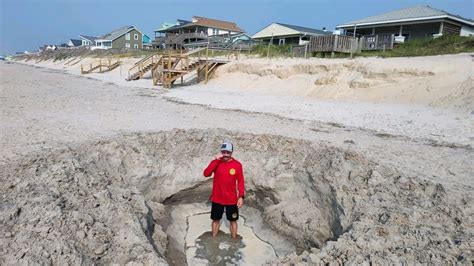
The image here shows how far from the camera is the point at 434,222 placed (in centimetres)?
459

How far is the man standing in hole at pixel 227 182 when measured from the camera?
17.8 feet

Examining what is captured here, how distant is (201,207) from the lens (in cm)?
773

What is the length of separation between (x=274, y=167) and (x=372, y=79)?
10.8 meters

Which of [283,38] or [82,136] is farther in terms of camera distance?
[283,38]

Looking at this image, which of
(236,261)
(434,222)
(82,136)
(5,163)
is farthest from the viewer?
(82,136)

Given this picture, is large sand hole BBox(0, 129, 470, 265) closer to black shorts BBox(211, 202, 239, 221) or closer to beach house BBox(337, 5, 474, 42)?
black shorts BBox(211, 202, 239, 221)

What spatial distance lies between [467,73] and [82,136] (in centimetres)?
1380

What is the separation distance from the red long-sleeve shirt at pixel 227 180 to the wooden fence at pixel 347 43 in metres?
17.4

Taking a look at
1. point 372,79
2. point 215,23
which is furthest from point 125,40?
point 372,79

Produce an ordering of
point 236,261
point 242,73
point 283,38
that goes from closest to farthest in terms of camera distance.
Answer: point 236,261 → point 242,73 → point 283,38

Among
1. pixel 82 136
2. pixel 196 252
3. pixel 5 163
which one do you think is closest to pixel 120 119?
pixel 82 136

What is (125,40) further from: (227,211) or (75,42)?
(227,211)

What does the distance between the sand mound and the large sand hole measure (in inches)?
321

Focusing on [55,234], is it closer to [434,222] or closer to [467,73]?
[434,222]
